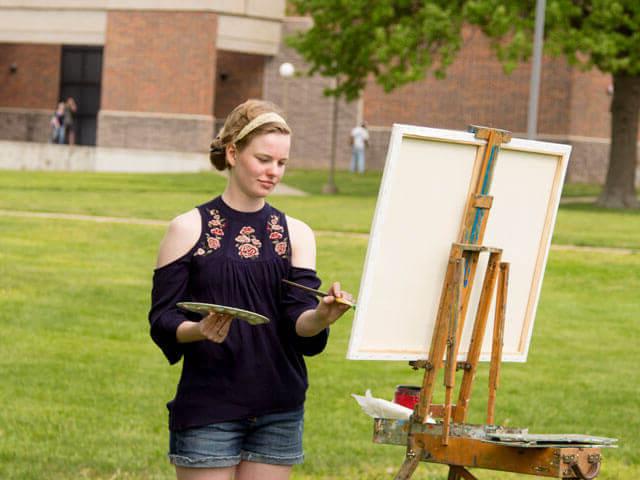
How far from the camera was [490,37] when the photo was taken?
3412cm

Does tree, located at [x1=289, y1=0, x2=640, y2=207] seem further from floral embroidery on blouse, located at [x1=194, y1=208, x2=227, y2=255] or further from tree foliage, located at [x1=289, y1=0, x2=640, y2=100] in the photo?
floral embroidery on blouse, located at [x1=194, y1=208, x2=227, y2=255]

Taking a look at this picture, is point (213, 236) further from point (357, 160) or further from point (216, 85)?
point (216, 85)

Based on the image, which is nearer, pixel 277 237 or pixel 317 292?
pixel 317 292

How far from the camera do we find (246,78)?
5716 cm

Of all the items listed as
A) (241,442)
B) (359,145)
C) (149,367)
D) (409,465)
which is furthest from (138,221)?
(359,145)

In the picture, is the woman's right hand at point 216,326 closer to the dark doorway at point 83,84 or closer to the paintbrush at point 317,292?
the paintbrush at point 317,292

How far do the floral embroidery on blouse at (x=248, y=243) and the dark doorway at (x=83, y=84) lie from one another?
54.5m

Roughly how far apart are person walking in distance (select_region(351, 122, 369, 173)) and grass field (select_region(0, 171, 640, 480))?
1006 inches

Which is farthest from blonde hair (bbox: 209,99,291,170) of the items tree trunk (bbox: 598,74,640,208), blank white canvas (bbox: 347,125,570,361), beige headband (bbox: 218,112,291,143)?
tree trunk (bbox: 598,74,640,208)

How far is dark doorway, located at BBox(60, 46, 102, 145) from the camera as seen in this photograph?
58562 millimetres

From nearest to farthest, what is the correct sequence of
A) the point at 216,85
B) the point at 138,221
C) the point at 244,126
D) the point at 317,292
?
the point at 317,292 → the point at 244,126 → the point at 138,221 → the point at 216,85

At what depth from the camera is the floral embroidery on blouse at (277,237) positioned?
4.83m

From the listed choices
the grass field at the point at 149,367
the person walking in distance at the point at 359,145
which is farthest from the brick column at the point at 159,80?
the grass field at the point at 149,367

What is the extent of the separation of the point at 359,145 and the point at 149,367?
3916cm
